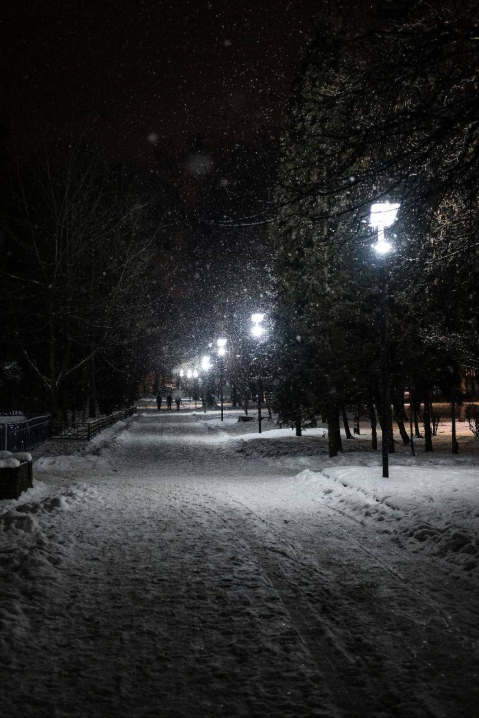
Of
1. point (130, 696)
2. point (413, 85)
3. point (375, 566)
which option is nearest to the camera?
point (130, 696)

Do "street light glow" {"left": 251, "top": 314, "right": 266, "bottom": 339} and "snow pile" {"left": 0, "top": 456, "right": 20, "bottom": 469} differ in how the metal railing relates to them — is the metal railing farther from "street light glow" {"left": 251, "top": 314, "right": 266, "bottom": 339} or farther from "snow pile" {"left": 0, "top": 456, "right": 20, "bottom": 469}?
"snow pile" {"left": 0, "top": 456, "right": 20, "bottom": 469}

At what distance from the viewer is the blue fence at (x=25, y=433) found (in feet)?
59.9

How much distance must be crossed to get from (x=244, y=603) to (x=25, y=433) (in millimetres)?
16648

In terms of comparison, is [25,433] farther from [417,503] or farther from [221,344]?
[221,344]

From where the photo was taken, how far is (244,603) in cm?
578

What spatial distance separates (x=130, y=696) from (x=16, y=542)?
4.55 meters

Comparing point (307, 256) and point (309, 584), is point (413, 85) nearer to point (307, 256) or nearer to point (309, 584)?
point (309, 584)

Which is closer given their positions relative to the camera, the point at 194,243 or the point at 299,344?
the point at 299,344

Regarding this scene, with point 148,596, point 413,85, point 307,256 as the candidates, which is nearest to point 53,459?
point 307,256

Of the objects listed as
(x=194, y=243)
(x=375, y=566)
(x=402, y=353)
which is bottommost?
(x=375, y=566)

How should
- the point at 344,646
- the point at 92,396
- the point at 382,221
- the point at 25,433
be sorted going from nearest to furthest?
1. the point at 344,646
2. the point at 382,221
3. the point at 25,433
4. the point at 92,396

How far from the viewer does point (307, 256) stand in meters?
20.1

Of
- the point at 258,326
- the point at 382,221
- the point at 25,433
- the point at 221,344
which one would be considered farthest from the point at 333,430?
the point at 221,344

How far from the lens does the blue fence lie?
1826cm
